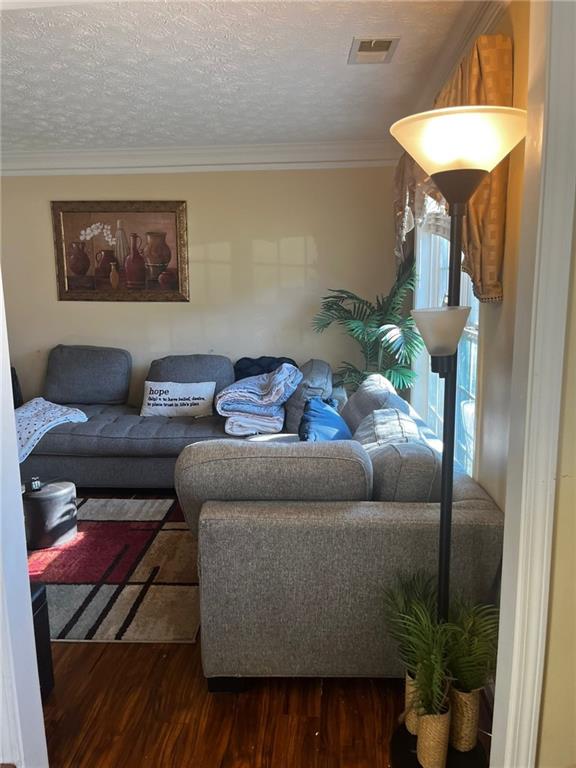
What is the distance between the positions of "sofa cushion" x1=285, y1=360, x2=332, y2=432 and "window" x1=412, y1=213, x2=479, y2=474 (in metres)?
0.59

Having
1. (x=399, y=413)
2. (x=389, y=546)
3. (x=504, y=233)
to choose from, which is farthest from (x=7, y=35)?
(x=389, y=546)

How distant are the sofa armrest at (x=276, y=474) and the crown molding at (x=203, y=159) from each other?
117 inches

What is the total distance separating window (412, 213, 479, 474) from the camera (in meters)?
2.44

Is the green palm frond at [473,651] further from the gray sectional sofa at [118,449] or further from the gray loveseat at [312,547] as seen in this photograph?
the gray sectional sofa at [118,449]

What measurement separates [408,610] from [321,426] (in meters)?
1.12

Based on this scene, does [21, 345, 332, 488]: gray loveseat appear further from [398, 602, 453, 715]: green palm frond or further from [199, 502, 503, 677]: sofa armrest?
[398, 602, 453, 715]: green palm frond

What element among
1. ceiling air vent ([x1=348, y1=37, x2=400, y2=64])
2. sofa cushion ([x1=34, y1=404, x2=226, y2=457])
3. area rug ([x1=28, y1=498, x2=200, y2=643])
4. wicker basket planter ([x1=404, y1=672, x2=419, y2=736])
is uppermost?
ceiling air vent ([x1=348, y1=37, x2=400, y2=64])

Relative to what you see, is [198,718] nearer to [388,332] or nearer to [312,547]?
[312,547]

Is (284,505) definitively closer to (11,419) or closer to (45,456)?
(11,419)

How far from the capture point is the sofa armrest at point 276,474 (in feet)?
5.87

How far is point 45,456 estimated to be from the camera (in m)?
3.71

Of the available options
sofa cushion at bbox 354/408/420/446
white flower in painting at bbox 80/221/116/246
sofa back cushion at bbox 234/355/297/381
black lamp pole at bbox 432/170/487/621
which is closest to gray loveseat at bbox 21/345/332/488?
sofa back cushion at bbox 234/355/297/381

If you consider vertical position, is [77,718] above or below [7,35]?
below

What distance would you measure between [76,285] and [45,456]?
1.50 m
